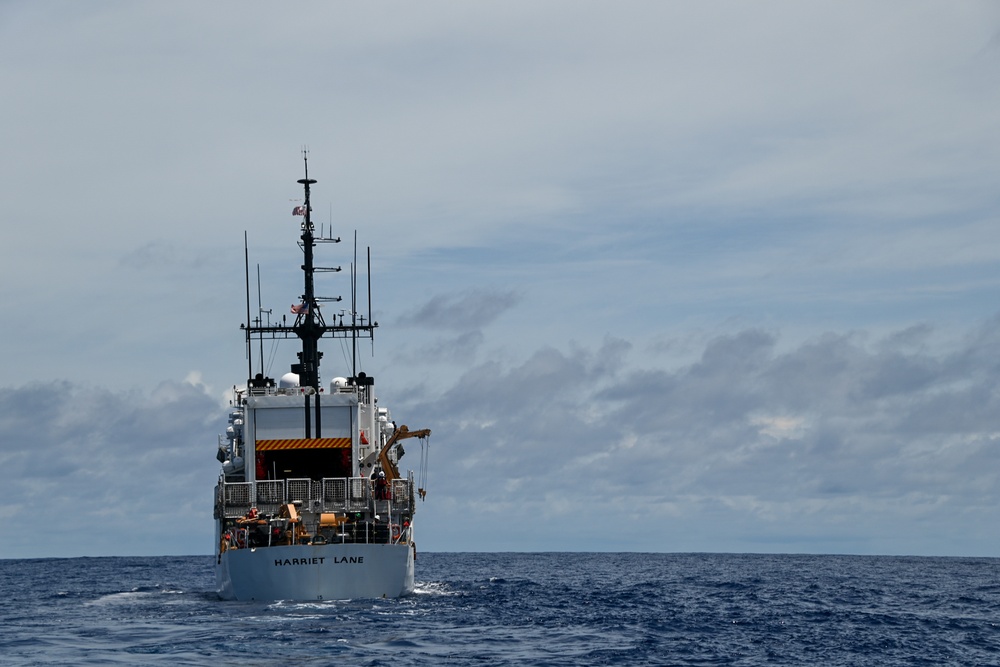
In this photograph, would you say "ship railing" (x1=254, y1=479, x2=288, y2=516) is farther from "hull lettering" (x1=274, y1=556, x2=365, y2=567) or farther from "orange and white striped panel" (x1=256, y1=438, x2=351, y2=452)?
"hull lettering" (x1=274, y1=556, x2=365, y2=567)

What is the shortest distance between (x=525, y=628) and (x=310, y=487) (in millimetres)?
15491

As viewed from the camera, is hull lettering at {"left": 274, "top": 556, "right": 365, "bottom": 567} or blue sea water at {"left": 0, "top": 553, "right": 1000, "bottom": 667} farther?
hull lettering at {"left": 274, "top": 556, "right": 365, "bottom": 567}

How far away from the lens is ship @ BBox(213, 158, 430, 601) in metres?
47.8

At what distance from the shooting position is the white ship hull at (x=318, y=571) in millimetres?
47188

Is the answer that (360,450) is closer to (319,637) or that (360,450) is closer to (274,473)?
(274,473)

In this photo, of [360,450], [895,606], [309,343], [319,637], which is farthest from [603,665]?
[309,343]

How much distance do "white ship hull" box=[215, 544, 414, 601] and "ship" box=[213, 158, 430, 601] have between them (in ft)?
0.12

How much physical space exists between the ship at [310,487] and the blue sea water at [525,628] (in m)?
1.17

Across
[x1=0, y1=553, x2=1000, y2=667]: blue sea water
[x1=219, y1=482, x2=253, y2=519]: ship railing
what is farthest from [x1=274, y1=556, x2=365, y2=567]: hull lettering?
[x1=219, y1=482, x2=253, y2=519]: ship railing

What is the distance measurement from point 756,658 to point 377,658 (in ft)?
33.0

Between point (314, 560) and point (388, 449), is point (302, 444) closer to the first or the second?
point (388, 449)

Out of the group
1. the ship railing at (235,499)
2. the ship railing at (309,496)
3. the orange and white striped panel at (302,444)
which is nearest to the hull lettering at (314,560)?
the ship railing at (309,496)

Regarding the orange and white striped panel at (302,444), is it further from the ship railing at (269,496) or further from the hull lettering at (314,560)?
the hull lettering at (314,560)

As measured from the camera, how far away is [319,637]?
38.2 m
